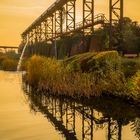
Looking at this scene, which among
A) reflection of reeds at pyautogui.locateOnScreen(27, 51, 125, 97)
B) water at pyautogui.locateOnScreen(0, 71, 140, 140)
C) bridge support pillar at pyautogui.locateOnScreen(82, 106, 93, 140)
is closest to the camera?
bridge support pillar at pyautogui.locateOnScreen(82, 106, 93, 140)

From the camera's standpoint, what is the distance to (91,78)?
17828mm

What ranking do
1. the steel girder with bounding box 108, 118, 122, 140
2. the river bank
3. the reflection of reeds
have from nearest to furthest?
the steel girder with bounding box 108, 118, 122, 140 → the river bank → the reflection of reeds

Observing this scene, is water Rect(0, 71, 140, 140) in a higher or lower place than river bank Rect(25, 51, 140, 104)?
lower

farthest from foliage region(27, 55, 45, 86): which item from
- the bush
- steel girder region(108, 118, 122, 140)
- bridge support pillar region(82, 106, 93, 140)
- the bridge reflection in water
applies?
steel girder region(108, 118, 122, 140)

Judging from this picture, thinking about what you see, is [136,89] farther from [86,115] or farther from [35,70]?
[35,70]

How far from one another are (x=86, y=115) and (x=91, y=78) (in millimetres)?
4528

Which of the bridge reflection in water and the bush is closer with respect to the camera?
the bridge reflection in water

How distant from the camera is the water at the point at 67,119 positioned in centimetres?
1048

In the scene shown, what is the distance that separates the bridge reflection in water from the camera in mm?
10906

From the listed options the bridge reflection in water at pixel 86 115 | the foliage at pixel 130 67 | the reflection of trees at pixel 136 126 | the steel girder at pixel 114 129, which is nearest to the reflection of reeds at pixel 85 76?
the foliage at pixel 130 67

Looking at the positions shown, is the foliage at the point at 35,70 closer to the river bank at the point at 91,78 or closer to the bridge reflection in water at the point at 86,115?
→ the river bank at the point at 91,78

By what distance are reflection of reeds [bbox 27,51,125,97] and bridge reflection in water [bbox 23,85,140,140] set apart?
624 mm

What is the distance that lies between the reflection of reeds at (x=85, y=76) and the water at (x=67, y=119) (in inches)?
26.3

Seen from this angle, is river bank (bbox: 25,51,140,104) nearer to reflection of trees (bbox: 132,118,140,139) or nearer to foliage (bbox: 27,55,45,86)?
foliage (bbox: 27,55,45,86)
